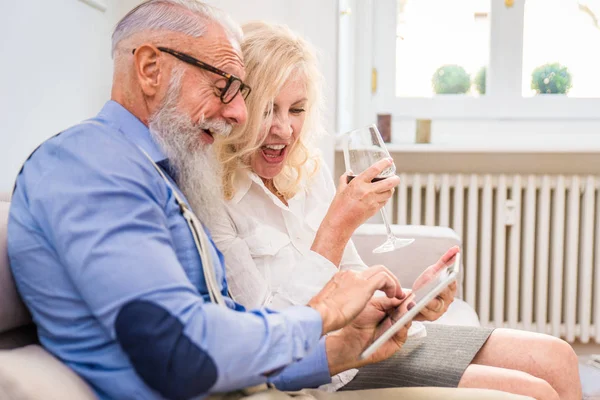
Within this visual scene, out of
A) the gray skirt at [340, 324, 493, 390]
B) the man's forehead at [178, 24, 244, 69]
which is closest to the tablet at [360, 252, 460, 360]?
the gray skirt at [340, 324, 493, 390]

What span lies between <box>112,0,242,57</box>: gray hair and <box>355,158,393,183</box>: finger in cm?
46

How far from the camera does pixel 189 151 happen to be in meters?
1.10

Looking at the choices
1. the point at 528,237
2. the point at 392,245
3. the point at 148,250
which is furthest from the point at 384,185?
the point at 528,237

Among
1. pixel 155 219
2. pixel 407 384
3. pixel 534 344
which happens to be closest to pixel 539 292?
pixel 534 344

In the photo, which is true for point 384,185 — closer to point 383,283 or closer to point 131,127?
point 383,283

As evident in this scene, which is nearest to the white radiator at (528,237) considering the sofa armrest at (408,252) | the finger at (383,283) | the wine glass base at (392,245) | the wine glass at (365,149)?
the sofa armrest at (408,252)

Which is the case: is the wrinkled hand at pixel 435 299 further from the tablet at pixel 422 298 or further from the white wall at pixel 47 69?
the white wall at pixel 47 69

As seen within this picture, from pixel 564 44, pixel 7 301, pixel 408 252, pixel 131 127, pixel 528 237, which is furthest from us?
pixel 564 44

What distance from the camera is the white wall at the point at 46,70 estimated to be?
4.62 ft

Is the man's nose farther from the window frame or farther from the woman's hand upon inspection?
the window frame

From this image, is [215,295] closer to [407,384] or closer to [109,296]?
[109,296]

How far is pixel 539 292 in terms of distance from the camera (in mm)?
3004

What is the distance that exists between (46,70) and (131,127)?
2.25ft

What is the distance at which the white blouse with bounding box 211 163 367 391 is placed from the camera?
1.30 meters
